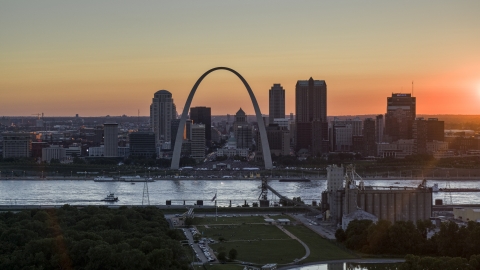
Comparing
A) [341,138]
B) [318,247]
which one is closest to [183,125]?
[341,138]

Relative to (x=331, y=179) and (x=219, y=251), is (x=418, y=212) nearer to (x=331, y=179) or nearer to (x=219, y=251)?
(x=331, y=179)

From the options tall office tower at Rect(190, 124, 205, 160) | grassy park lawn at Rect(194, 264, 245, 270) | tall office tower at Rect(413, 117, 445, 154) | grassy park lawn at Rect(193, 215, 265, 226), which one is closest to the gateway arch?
tall office tower at Rect(190, 124, 205, 160)

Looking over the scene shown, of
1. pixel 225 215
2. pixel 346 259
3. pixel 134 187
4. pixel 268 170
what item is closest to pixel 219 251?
pixel 346 259

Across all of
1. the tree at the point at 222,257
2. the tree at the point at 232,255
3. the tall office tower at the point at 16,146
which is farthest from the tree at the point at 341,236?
the tall office tower at the point at 16,146

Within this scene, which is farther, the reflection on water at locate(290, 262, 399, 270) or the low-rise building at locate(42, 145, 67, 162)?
the low-rise building at locate(42, 145, 67, 162)

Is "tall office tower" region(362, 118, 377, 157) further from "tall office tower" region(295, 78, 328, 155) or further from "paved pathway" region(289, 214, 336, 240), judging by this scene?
"paved pathway" region(289, 214, 336, 240)

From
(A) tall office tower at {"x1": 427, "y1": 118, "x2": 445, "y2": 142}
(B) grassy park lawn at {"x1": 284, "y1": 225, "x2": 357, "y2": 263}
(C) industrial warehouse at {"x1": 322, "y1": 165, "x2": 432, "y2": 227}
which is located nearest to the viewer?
(B) grassy park lawn at {"x1": 284, "y1": 225, "x2": 357, "y2": 263}

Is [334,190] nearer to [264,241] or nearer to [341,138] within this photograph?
[264,241]
